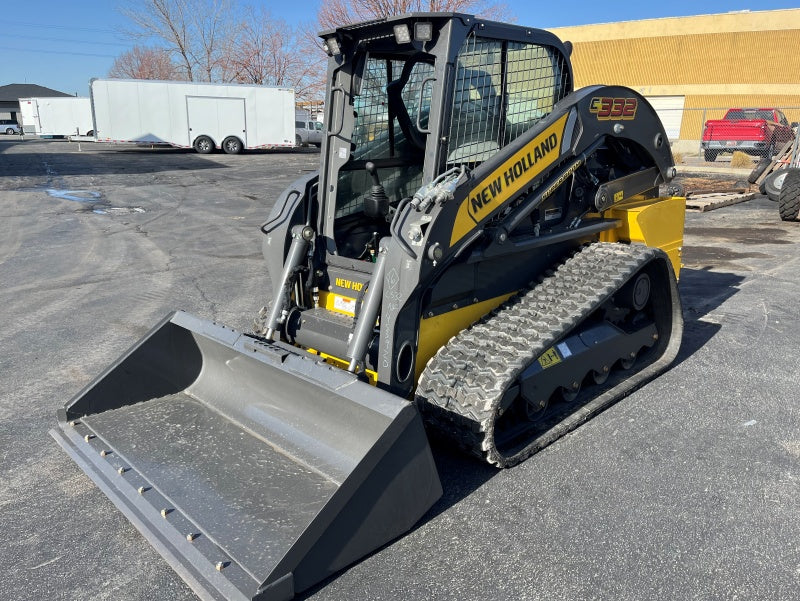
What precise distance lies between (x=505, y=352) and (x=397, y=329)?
0.62m

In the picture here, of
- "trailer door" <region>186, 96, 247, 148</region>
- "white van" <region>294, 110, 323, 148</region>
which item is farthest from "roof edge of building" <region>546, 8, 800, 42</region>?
"trailer door" <region>186, 96, 247, 148</region>

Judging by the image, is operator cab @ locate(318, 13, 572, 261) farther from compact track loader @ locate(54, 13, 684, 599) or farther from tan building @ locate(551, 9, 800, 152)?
tan building @ locate(551, 9, 800, 152)

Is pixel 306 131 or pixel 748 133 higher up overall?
pixel 748 133

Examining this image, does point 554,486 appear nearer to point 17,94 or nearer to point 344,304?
point 344,304

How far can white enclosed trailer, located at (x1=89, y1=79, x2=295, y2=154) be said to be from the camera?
26.7m

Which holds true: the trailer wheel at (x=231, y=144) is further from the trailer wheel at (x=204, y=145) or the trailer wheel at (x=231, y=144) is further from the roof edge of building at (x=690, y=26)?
the roof edge of building at (x=690, y=26)

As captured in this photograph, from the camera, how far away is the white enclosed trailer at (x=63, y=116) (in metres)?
39.5

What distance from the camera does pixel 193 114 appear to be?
91.4 ft

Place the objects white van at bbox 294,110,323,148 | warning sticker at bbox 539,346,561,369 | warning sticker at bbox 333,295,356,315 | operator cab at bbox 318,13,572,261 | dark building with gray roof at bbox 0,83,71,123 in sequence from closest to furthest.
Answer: operator cab at bbox 318,13,572,261, warning sticker at bbox 539,346,561,369, warning sticker at bbox 333,295,356,315, white van at bbox 294,110,323,148, dark building with gray roof at bbox 0,83,71,123

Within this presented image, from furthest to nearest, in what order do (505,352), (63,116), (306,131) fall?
(63,116) → (306,131) → (505,352)

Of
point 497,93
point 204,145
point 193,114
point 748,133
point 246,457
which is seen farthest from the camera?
point 204,145

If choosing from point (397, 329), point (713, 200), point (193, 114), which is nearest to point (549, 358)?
point (397, 329)

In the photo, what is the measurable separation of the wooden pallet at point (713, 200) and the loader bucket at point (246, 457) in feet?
39.7

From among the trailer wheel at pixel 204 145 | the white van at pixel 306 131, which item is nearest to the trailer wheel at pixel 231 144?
the trailer wheel at pixel 204 145
